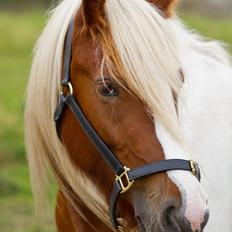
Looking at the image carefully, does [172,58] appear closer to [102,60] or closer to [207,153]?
[102,60]

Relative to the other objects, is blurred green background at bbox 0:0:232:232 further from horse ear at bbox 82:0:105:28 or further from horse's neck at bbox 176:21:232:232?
horse's neck at bbox 176:21:232:232

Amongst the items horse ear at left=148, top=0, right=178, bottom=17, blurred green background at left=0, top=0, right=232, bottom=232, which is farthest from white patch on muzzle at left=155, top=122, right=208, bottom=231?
blurred green background at left=0, top=0, right=232, bottom=232

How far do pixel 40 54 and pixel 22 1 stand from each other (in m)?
19.2

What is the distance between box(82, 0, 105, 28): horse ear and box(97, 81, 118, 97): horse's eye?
0.87 ft

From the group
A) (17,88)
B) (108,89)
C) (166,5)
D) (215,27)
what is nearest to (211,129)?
(166,5)

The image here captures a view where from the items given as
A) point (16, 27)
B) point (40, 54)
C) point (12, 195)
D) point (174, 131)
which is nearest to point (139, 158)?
point (174, 131)

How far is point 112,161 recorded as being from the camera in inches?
130

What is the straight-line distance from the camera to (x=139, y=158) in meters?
3.21

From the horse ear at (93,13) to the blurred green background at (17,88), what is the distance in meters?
0.59

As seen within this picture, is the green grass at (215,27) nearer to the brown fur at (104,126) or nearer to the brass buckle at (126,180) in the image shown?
the brown fur at (104,126)

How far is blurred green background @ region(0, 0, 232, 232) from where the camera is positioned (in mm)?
7395

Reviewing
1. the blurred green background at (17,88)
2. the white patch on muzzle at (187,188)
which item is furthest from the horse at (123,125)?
the blurred green background at (17,88)

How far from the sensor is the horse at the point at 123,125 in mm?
3150

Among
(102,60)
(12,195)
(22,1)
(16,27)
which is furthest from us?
(22,1)
